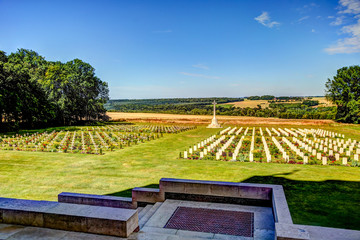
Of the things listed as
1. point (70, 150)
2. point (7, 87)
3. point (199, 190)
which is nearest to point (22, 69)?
point (7, 87)

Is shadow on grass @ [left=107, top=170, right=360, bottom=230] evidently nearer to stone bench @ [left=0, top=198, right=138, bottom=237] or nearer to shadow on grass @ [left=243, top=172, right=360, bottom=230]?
shadow on grass @ [left=243, top=172, right=360, bottom=230]

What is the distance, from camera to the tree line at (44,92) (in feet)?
117

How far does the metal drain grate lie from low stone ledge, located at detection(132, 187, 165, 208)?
87 cm

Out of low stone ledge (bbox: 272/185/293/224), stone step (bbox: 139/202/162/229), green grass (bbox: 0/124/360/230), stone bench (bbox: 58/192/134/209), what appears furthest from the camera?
green grass (bbox: 0/124/360/230)

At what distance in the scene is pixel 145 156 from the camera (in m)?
18.1

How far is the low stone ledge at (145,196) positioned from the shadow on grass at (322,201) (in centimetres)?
242

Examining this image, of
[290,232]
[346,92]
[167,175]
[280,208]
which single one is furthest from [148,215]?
[346,92]

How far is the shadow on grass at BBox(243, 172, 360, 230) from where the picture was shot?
678 centimetres

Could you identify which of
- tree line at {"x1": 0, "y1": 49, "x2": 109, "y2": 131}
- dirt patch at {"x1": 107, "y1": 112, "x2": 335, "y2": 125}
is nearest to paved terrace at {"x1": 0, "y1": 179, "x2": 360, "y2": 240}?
tree line at {"x1": 0, "y1": 49, "x2": 109, "y2": 131}

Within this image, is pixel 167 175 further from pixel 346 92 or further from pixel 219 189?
pixel 346 92

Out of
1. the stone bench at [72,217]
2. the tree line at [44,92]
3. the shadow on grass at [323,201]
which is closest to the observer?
the stone bench at [72,217]

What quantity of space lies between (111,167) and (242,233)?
1079 centimetres

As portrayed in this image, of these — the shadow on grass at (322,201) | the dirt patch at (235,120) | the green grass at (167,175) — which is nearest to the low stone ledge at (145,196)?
the shadow on grass at (322,201)

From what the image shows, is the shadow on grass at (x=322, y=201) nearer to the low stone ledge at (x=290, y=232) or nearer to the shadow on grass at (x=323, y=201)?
the shadow on grass at (x=323, y=201)
